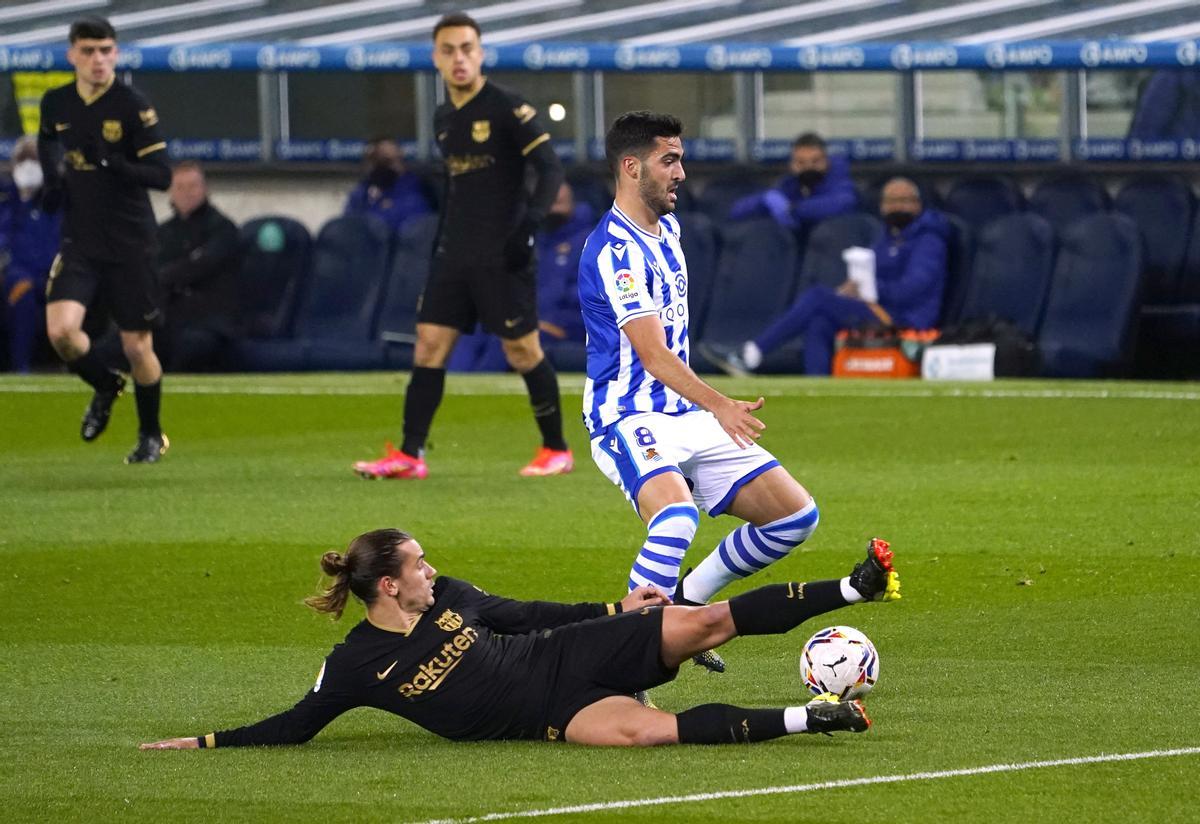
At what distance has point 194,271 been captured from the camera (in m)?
19.5

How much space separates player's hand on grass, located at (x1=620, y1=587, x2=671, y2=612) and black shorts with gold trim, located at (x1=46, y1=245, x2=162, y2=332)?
6.67m

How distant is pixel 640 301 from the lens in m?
7.20

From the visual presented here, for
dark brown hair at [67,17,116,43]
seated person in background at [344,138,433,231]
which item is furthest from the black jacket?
dark brown hair at [67,17,116,43]

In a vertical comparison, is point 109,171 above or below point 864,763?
above

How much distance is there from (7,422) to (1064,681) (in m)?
10.6

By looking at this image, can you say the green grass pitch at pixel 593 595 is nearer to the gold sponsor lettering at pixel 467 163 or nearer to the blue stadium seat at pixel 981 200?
the gold sponsor lettering at pixel 467 163

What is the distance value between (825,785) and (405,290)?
14.8m

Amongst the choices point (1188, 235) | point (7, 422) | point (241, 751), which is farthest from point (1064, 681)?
point (1188, 235)

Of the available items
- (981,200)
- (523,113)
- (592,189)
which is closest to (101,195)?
(523,113)

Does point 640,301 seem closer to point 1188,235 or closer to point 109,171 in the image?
point 109,171

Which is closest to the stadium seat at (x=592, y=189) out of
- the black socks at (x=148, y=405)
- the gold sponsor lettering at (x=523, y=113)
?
the black socks at (x=148, y=405)

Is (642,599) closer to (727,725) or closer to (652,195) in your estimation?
(727,725)

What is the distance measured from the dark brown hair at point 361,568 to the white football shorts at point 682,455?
945mm

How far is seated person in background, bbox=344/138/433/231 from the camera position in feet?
67.9
